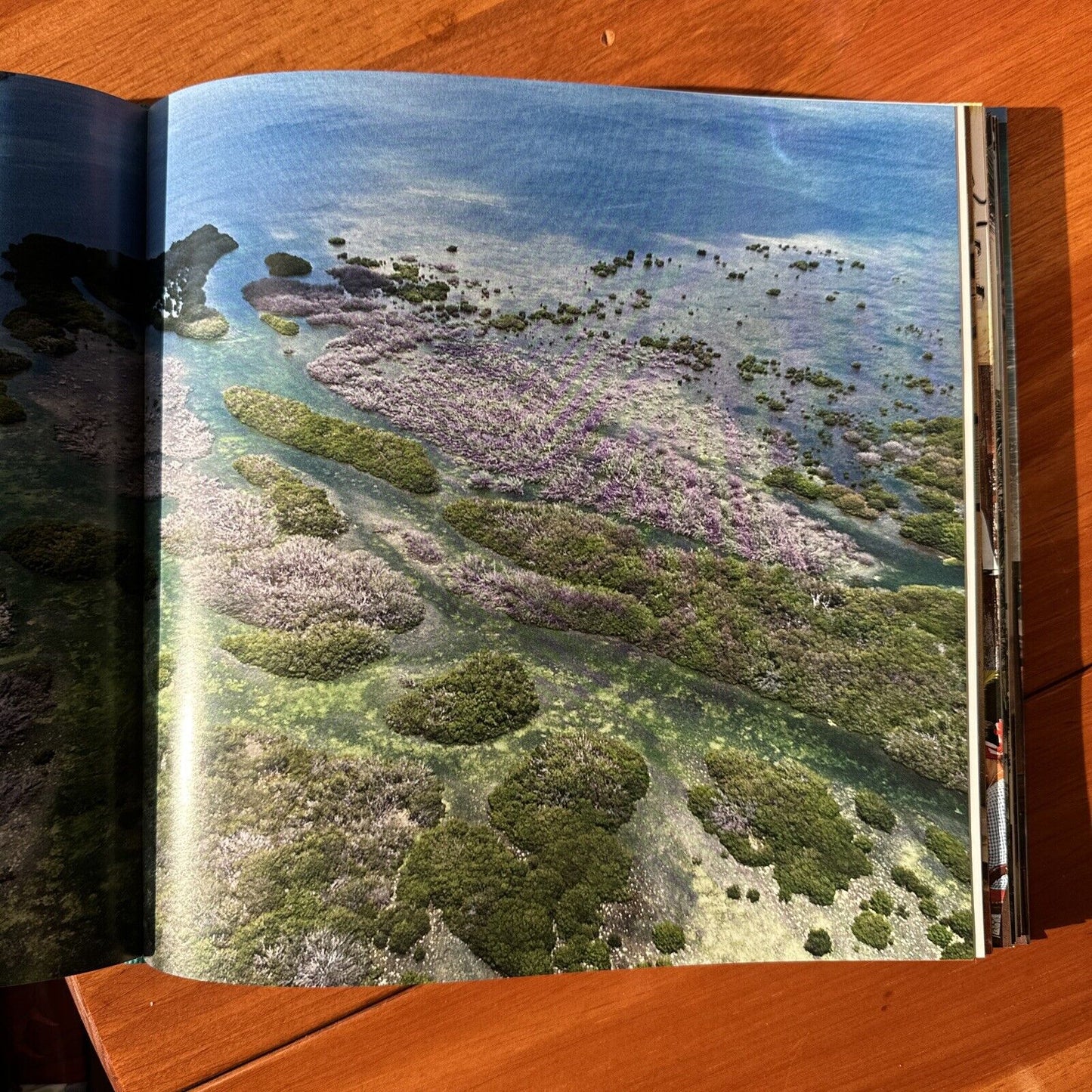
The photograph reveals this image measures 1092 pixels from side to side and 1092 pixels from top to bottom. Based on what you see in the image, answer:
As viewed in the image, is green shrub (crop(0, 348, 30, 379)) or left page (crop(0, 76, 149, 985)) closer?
left page (crop(0, 76, 149, 985))

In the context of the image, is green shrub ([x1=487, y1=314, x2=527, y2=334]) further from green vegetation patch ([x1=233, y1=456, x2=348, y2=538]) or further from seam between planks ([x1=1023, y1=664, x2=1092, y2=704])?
seam between planks ([x1=1023, y1=664, x2=1092, y2=704])

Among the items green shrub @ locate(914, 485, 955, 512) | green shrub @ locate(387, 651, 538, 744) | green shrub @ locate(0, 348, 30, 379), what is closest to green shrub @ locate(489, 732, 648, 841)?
green shrub @ locate(387, 651, 538, 744)

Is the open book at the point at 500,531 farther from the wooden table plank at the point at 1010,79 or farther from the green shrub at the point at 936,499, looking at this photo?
the wooden table plank at the point at 1010,79

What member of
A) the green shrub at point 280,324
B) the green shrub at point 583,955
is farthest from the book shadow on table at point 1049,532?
the green shrub at point 280,324

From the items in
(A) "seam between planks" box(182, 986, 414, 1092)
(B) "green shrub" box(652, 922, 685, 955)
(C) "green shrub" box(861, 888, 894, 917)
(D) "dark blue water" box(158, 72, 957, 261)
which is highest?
(D) "dark blue water" box(158, 72, 957, 261)

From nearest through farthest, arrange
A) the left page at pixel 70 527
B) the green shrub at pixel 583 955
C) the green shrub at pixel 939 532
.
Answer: the left page at pixel 70 527 < the green shrub at pixel 583 955 < the green shrub at pixel 939 532

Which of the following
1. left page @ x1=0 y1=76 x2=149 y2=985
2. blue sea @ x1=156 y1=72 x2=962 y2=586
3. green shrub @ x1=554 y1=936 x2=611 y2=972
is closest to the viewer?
left page @ x1=0 y1=76 x2=149 y2=985

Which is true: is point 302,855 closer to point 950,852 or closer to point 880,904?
point 880,904

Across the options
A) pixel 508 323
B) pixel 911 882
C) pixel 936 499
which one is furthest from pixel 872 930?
pixel 508 323
